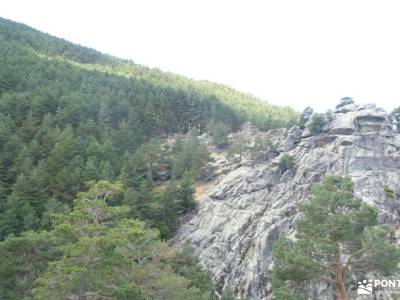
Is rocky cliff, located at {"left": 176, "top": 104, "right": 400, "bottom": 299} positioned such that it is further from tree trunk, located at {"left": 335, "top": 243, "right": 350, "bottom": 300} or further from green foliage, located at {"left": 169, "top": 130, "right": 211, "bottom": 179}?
tree trunk, located at {"left": 335, "top": 243, "right": 350, "bottom": 300}

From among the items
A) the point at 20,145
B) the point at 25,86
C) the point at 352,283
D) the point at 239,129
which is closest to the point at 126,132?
the point at 20,145

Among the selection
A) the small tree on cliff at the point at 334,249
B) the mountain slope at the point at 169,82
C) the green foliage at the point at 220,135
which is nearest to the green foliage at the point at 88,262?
the small tree on cliff at the point at 334,249

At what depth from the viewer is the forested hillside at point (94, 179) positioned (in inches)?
776

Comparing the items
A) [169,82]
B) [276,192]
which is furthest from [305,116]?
[169,82]

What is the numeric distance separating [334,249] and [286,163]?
1051 inches

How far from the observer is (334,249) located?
65.5ft

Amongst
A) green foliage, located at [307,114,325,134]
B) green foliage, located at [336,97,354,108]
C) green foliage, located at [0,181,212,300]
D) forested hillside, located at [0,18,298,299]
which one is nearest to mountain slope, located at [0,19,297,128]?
forested hillside, located at [0,18,298,299]

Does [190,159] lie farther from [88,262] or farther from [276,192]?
[88,262]

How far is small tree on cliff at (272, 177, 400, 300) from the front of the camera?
19.7m

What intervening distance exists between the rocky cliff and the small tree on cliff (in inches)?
410

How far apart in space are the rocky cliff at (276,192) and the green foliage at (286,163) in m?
0.39

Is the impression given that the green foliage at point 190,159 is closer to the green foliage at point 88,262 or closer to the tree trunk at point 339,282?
the green foliage at point 88,262

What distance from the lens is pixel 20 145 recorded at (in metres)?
45.5

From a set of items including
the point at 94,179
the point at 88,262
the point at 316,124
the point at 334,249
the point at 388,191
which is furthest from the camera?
the point at 316,124
